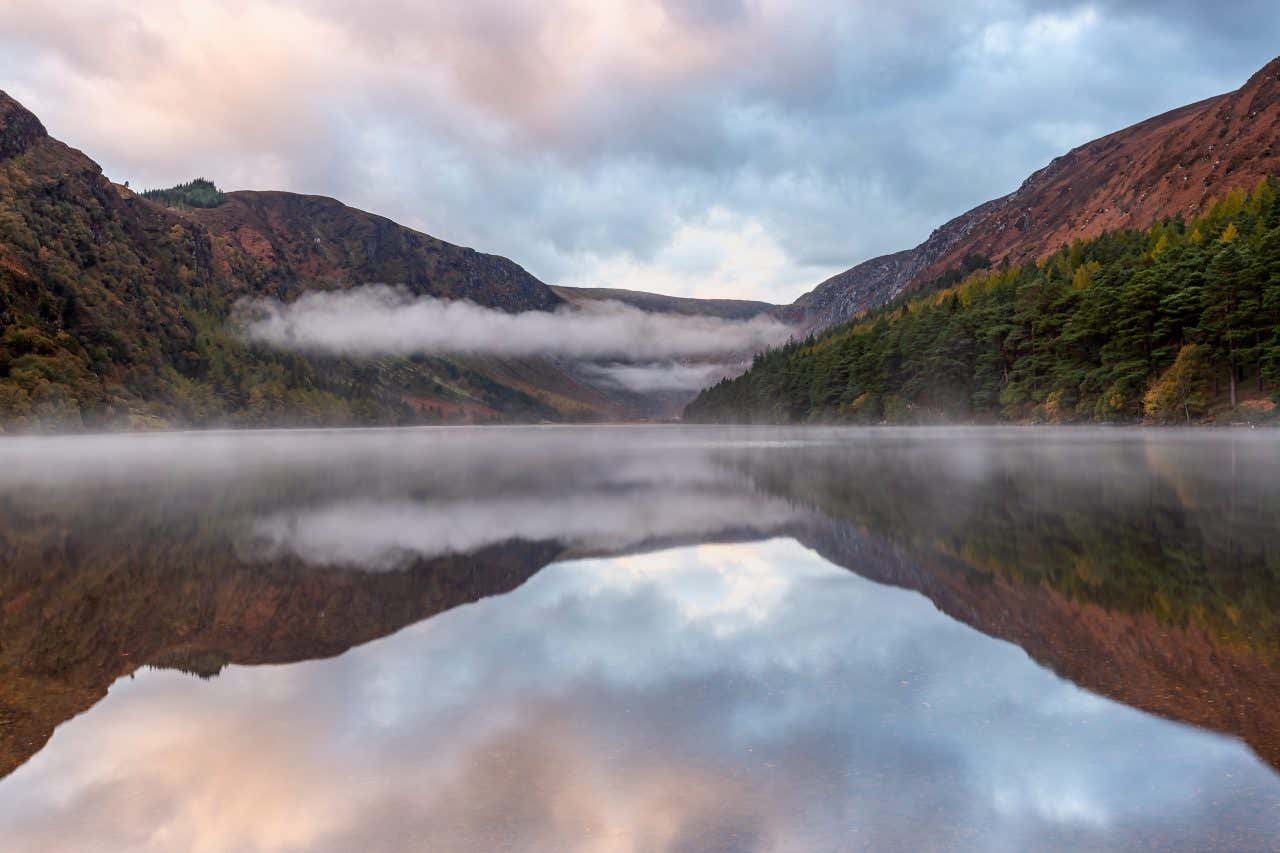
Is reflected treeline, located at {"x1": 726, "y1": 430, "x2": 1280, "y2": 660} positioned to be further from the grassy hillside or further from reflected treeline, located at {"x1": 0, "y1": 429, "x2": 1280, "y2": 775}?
the grassy hillside

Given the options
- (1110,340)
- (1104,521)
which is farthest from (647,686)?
(1110,340)

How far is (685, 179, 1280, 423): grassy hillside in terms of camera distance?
6362cm

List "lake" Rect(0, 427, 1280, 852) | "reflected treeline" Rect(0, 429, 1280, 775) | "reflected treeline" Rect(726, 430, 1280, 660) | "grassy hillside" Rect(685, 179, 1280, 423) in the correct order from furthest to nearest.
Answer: "grassy hillside" Rect(685, 179, 1280, 423) < "reflected treeline" Rect(726, 430, 1280, 660) < "reflected treeline" Rect(0, 429, 1280, 775) < "lake" Rect(0, 427, 1280, 852)

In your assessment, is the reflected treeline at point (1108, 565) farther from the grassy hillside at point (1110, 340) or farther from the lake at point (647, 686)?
the grassy hillside at point (1110, 340)

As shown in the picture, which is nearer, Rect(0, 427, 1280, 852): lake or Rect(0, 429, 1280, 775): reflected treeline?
Rect(0, 427, 1280, 852): lake

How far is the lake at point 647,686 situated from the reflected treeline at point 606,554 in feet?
0.29

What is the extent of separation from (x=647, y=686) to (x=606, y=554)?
23.2 ft

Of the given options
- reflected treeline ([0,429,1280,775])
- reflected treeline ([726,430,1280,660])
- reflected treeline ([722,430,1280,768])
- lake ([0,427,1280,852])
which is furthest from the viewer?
reflected treeline ([726,430,1280,660])

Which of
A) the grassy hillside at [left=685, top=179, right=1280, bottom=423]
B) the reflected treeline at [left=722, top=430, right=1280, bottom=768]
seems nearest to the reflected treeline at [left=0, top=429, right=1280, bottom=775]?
the reflected treeline at [left=722, top=430, right=1280, bottom=768]

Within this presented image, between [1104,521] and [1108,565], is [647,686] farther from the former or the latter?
[1104,521]

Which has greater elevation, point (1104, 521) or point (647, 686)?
point (1104, 521)

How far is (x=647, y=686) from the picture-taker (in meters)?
7.45

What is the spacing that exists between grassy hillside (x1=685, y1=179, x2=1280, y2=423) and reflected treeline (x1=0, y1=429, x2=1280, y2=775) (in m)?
44.2

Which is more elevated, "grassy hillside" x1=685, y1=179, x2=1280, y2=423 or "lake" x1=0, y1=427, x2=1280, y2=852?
"grassy hillside" x1=685, y1=179, x2=1280, y2=423
